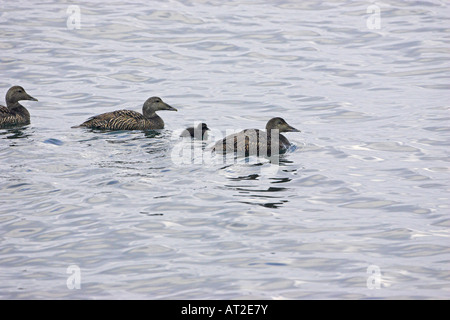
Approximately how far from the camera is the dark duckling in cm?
1496

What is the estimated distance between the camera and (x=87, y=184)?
36.1ft

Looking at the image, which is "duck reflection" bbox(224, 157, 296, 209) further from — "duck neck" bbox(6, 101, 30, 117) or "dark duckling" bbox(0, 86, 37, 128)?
"duck neck" bbox(6, 101, 30, 117)

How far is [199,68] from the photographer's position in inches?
780

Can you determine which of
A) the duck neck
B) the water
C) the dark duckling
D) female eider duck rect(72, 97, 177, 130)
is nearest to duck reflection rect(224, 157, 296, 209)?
the water

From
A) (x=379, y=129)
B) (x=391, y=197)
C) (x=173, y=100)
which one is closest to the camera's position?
(x=391, y=197)

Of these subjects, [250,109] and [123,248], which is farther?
[250,109]

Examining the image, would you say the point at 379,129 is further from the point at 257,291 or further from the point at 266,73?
the point at 257,291

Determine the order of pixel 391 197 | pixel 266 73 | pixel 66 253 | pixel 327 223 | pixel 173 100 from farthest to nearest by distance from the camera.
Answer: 1. pixel 266 73
2. pixel 173 100
3. pixel 391 197
4. pixel 327 223
5. pixel 66 253

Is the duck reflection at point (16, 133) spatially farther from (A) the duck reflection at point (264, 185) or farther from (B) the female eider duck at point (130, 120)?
(A) the duck reflection at point (264, 185)

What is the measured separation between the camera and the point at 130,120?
48.3 feet

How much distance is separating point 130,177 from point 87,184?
68cm
